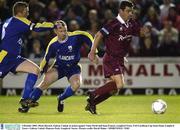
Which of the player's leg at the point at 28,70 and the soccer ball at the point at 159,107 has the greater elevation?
the player's leg at the point at 28,70

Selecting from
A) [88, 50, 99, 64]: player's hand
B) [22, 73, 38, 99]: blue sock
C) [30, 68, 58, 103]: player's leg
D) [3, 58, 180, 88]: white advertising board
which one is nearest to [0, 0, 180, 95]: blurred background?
→ [3, 58, 180, 88]: white advertising board

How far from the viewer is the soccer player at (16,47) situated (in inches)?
519

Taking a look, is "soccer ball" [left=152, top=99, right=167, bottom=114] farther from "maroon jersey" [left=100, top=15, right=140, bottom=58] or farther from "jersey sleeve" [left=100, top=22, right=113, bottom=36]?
"jersey sleeve" [left=100, top=22, right=113, bottom=36]

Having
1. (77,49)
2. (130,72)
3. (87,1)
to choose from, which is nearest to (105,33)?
(77,49)

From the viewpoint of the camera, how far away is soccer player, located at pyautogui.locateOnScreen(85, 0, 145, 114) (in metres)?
12.9

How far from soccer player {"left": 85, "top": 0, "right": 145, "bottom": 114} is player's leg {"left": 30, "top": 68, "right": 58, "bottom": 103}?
3.48 ft

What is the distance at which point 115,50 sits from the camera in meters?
13.0

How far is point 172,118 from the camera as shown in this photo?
12.1 m

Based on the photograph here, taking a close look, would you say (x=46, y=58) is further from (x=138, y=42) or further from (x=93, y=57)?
(x=138, y=42)

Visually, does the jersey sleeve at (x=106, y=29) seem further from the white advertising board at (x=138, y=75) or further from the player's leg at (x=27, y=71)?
the white advertising board at (x=138, y=75)

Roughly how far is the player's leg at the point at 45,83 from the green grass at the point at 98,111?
337 millimetres

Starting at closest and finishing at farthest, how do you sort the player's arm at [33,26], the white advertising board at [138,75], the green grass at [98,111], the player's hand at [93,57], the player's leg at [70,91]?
1. the green grass at [98,111]
2. the player's hand at [93,57]
3. the player's arm at [33,26]
4. the player's leg at [70,91]
5. the white advertising board at [138,75]

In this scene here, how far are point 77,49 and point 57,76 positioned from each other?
2.11 feet

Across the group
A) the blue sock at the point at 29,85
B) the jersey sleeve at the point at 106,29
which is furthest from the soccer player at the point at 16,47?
the jersey sleeve at the point at 106,29
